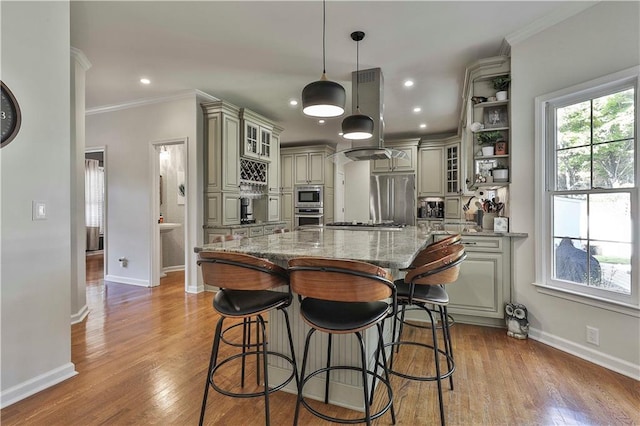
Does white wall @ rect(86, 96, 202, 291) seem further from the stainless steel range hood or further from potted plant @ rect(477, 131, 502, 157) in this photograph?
potted plant @ rect(477, 131, 502, 157)

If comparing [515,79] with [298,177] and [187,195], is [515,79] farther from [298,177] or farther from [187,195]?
[298,177]

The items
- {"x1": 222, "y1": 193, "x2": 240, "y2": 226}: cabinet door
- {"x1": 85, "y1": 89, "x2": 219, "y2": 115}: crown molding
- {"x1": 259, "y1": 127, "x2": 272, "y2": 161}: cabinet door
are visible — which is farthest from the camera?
{"x1": 259, "y1": 127, "x2": 272, "y2": 161}: cabinet door

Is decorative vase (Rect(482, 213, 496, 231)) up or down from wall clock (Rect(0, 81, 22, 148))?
down

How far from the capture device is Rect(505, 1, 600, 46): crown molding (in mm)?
2399

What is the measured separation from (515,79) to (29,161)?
3.80 m

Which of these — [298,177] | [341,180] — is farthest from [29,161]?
[341,180]

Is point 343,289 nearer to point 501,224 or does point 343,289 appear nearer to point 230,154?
point 501,224

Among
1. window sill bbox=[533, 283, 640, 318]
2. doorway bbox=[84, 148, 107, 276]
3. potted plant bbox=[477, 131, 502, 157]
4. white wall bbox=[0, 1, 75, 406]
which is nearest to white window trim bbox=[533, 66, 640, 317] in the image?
window sill bbox=[533, 283, 640, 318]

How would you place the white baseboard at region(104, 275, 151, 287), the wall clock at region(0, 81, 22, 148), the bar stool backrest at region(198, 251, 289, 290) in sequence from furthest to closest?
the white baseboard at region(104, 275, 151, 287)
the wall clock at region(0, 81, 22, 148)
the bar stool backrest at region(198, 251, 289, 290)

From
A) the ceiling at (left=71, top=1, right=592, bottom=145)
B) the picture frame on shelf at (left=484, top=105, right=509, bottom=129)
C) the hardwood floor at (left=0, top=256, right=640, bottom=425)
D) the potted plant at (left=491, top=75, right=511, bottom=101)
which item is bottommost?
A: the hardwood floor at (left=0, top=256, right=640, bottom=425)

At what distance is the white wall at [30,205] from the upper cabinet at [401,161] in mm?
5431

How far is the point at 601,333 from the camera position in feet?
7.54

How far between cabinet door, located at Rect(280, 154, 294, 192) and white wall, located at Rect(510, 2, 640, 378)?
496 centimetres

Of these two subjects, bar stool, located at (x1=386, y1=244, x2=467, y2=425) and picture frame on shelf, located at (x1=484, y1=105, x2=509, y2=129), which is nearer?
bar stool, located at (x1=386, y1=244, x2=467, y2=425)
